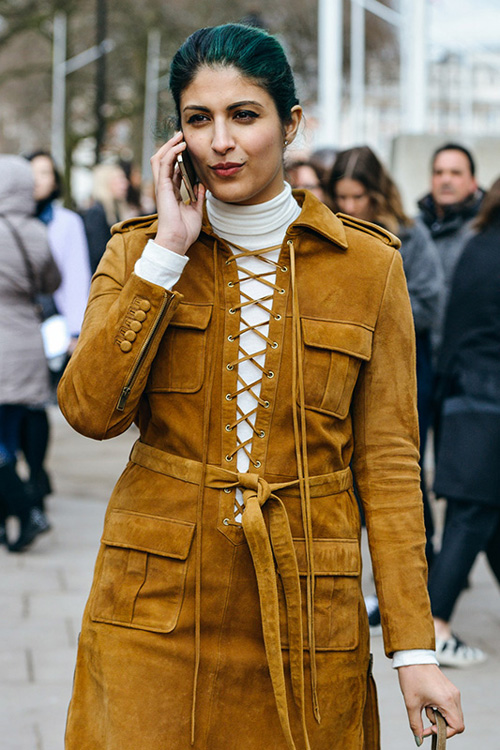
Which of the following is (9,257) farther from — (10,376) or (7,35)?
(7,35)

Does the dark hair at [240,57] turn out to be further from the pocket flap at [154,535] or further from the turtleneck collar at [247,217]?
the pocket flap at [154,535]

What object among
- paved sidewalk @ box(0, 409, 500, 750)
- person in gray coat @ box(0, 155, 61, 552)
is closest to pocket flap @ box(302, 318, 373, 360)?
paved sidewalk @ box(0, 409, 500, 750)

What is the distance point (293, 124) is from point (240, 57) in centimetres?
21

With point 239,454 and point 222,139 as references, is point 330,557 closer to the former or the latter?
point 239,454

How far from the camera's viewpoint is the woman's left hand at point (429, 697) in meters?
2.17

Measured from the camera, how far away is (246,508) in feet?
7.07

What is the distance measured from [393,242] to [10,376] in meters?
4.46

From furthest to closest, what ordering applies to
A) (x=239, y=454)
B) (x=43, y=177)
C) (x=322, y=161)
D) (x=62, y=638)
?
(x=322, y=161)
(x=43, y=177)
(x=62, y=638)
(x=239, y=454)

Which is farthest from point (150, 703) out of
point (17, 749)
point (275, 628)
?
point (17, 749)

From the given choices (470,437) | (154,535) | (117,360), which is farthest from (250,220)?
(470,437)

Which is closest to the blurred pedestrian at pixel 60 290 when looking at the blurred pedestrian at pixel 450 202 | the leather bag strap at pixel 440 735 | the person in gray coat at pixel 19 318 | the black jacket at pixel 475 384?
the person in gray coat at pixel 19 318

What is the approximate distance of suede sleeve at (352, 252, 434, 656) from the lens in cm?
224

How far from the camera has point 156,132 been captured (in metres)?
2.66

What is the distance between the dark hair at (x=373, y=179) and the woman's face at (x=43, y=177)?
3.00 meters
